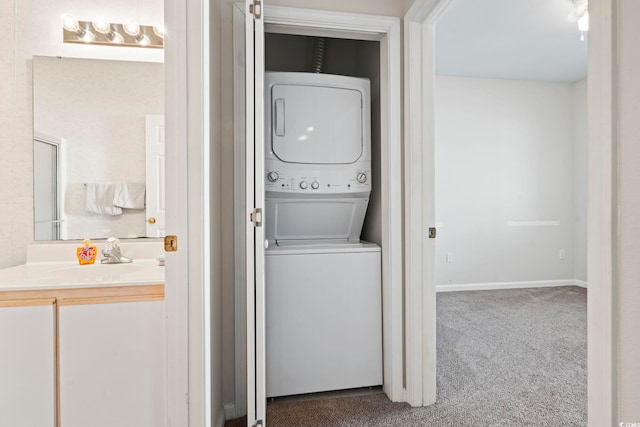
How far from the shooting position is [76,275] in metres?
1.56

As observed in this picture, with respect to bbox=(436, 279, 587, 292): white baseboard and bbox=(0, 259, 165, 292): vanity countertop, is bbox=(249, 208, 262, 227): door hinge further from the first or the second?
bbox=(436, 279, 587, 292): white baseboard

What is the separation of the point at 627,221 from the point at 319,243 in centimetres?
164

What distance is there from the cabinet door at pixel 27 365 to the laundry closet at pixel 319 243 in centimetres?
96

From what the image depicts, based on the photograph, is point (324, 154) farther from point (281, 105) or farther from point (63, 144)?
point (63, 144)

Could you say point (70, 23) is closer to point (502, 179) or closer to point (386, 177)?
point (386, 177)

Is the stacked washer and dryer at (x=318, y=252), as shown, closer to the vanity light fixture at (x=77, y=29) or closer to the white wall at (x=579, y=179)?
the vanity light fixture at (x=77, y=29)

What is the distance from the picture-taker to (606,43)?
78 cm

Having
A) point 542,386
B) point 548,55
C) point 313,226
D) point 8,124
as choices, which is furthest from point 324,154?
point 548,55

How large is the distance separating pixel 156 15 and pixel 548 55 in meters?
3.96

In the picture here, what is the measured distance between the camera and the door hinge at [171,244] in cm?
120

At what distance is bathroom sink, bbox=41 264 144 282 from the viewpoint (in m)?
1.47

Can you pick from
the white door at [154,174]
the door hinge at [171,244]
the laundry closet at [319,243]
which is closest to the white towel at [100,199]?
the white door at [154,174]

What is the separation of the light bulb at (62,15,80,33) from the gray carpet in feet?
7.38

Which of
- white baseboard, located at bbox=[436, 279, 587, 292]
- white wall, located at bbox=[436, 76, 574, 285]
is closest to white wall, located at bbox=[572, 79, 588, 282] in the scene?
white wall, located at bbox=[436, 76, 574, 285]
